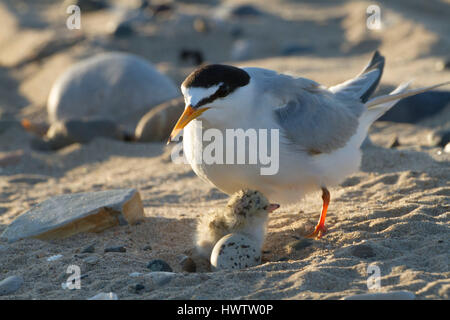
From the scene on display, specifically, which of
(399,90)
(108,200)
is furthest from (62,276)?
(399,90)

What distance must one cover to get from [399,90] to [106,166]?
3.37 metres

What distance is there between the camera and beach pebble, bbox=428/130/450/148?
636 centimetres

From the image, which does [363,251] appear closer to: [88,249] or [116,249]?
[116,249]

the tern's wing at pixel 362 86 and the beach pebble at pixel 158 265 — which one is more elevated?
the tern's wing at pixel 362 86

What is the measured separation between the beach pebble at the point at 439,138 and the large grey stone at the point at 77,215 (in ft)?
10.5

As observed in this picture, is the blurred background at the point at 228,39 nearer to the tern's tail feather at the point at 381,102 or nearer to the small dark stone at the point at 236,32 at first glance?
the small dark stone at the point at 236,32

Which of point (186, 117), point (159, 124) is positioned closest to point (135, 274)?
point (186, 117)

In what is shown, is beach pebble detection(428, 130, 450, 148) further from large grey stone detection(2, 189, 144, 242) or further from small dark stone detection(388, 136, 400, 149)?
large grey stone detection(2, 189, 144, 242)

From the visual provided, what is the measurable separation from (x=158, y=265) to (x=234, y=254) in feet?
1.53

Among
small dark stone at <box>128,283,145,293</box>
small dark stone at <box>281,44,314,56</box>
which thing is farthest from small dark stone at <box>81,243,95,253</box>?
small dark stone at <box>281,44,314,56</box>

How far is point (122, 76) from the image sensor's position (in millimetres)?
8977

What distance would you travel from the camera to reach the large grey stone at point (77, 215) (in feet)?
14.6

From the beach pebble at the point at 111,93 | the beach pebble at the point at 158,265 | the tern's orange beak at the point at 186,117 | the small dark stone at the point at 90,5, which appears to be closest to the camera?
the tern's orange beak at the point at 186,117

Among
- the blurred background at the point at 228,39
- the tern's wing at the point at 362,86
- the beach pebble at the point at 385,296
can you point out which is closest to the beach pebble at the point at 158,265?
the beach pebble at the point at 385,296
